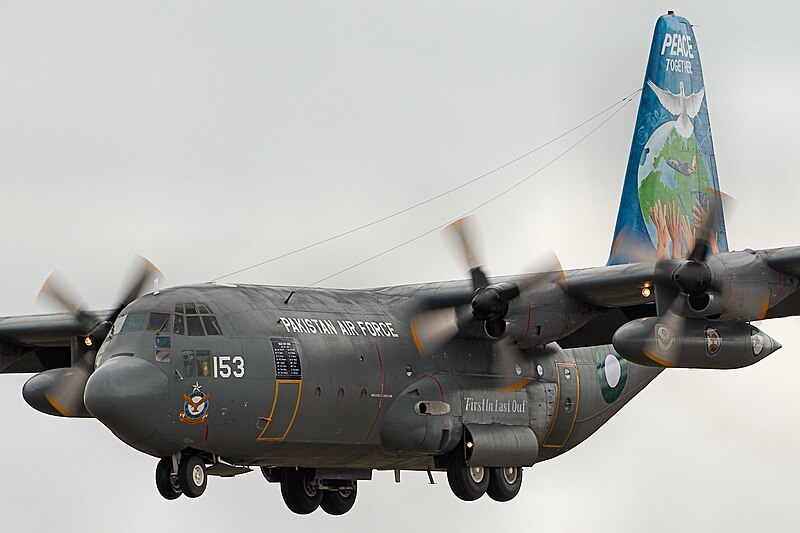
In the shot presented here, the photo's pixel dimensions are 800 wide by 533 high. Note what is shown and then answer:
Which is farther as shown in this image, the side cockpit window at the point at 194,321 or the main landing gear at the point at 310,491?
the main landing gear at the point at 310,491

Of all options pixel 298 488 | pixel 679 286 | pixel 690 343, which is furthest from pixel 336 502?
pixel 679 286

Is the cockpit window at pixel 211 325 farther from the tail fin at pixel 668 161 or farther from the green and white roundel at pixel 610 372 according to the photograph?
the tail fin at pixel 668 161

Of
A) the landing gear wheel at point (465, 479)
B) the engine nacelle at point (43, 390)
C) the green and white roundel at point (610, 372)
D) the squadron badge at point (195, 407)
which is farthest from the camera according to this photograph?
the green and white roundel at point (610, 372)

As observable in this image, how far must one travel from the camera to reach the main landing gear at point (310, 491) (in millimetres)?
20797

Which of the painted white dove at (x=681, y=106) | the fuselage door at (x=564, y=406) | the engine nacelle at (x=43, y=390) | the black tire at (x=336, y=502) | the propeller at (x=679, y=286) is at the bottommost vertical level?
the black tire at (x=336, y=502)

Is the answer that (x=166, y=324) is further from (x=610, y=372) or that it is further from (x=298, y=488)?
(x=610, y=372)

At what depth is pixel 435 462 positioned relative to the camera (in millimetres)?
20344

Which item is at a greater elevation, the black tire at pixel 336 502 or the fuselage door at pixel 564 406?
the fuselage door at pixel 564 406

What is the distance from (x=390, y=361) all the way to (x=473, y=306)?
136 centimetres

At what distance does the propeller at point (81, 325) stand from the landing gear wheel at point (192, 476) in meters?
3.10

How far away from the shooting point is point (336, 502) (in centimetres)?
2128

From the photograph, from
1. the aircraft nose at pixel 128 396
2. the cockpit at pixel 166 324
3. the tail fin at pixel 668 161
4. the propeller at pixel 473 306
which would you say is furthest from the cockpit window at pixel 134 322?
the tail fin at pixel 668 161

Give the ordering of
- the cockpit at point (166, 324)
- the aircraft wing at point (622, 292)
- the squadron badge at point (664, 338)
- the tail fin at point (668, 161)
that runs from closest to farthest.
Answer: the cockpit at point (166, 324), the squadron badge at point (664, 338), the aircraft wing at point (622, 292), the tail fin at point (668, 161)

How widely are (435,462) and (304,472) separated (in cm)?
196
